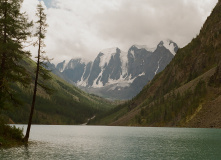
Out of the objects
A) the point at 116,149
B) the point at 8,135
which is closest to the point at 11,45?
the point at 8,135

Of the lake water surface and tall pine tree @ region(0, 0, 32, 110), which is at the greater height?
tall pine tree @ region(0, 0, 32, 110)

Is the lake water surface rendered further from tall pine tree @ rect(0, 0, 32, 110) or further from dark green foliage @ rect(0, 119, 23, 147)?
tall pine tree @ rect(0, 0, 32, 110)

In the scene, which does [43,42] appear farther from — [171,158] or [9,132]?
[171,158]

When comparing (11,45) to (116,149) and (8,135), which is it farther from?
(116,149)

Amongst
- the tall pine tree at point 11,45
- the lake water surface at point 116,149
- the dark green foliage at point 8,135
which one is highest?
the tall pine tree at point 11,45

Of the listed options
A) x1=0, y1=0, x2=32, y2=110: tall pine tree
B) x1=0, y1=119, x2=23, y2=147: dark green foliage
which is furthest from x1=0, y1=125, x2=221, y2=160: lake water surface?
x1=0, y1=0, x2=32, y2=110: tall pine tree

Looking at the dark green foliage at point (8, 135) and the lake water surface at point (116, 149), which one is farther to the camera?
the dark green foliage at point (8, 135)

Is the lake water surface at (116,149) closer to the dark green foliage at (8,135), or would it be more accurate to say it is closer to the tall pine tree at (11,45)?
the dark green foliage at (8,135)

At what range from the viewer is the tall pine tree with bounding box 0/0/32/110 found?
46.6 metres

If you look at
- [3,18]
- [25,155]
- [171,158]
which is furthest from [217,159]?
[3,18]

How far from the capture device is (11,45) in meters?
45.7

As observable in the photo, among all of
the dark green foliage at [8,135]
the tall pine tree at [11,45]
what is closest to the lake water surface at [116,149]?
the dark green foliage at [8,135]

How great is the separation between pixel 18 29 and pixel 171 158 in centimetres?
3651

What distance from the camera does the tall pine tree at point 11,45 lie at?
46594 millimetres
